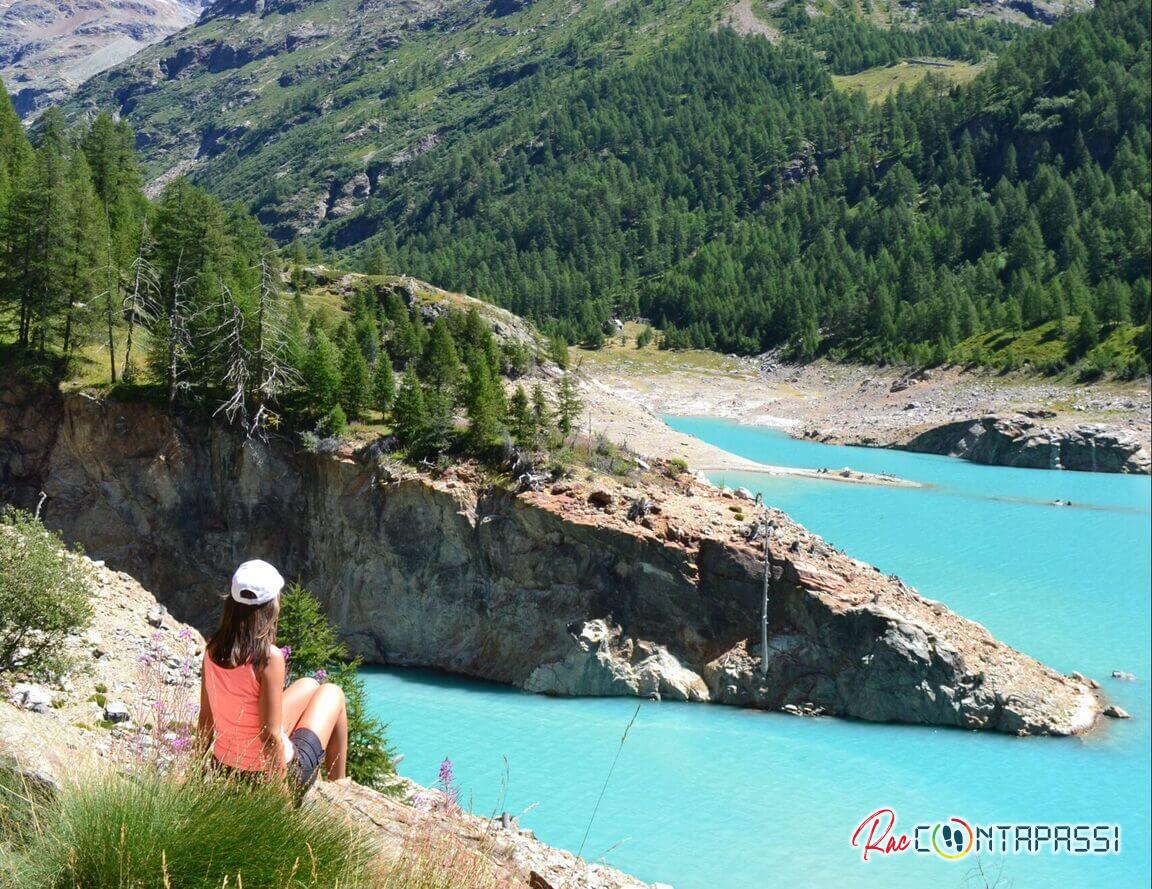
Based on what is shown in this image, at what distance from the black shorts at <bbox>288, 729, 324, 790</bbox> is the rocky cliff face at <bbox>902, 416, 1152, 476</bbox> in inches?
3039

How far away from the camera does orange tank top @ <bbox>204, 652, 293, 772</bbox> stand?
6203 millimetres

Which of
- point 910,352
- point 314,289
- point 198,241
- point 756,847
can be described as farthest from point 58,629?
point 910,352

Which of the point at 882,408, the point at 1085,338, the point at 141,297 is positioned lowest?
the point at 882,408

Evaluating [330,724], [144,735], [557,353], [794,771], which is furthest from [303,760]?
[557,353]

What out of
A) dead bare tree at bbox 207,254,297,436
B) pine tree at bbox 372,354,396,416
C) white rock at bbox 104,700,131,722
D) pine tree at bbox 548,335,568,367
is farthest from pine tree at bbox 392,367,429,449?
pine tree at bbox 548,335,568,367

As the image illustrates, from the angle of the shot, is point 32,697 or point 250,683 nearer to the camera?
point 250,683

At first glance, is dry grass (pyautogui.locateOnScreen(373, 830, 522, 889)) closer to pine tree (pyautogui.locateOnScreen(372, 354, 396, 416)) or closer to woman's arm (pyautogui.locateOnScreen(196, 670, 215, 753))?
woman's arm (pyautogui.locateOnScreen(196, 670, 215, 753))

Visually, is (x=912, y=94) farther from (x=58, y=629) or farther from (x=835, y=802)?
(x=58, y=629)

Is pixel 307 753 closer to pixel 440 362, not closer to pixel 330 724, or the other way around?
pixel 330 724

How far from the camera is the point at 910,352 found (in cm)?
10369

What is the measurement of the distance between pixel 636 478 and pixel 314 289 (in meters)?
38.3

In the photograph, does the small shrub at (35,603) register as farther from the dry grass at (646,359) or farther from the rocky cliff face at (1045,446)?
the dry grass at (646,359)

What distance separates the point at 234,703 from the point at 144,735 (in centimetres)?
499

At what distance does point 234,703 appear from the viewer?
633 centimetres
